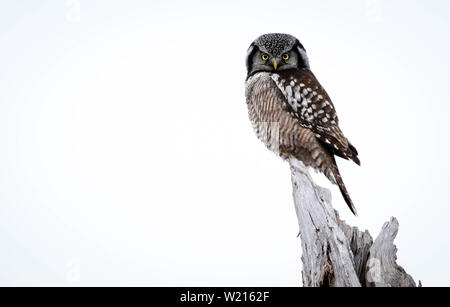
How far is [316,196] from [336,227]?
36 cm

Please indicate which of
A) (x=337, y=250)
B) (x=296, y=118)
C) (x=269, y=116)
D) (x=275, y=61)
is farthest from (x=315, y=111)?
(x=337, y=250)

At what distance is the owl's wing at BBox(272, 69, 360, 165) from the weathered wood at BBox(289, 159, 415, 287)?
Answer: 1262mm

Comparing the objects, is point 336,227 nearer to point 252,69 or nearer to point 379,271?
point 379,271

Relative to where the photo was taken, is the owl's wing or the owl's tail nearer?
the owl's tail

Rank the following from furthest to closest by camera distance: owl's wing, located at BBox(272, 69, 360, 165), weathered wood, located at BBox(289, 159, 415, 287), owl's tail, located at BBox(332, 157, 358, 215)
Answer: owl's wing, located at BBox(272, 69, 360, 165), owl's tail, located at BBox(332, 157, 358, 215), weathered wood, located at BBox(289, 159, 415, 287)

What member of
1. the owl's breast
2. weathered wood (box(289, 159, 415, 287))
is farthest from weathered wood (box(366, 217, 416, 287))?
the owl's breast

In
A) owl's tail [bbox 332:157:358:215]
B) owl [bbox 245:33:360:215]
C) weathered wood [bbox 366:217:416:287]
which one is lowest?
weathered wood [bbox 366:217:416:287]

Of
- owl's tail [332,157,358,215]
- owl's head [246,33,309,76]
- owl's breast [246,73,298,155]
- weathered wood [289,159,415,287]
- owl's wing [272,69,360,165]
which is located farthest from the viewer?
owl's head [246,33,309,76]

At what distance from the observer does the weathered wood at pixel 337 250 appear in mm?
3602

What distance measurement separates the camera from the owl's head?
5.92m

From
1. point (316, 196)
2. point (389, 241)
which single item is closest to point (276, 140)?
point (316, 196)

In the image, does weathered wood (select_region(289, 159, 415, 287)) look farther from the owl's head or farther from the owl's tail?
the owl's head

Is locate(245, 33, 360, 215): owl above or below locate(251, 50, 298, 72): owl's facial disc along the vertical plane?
below
